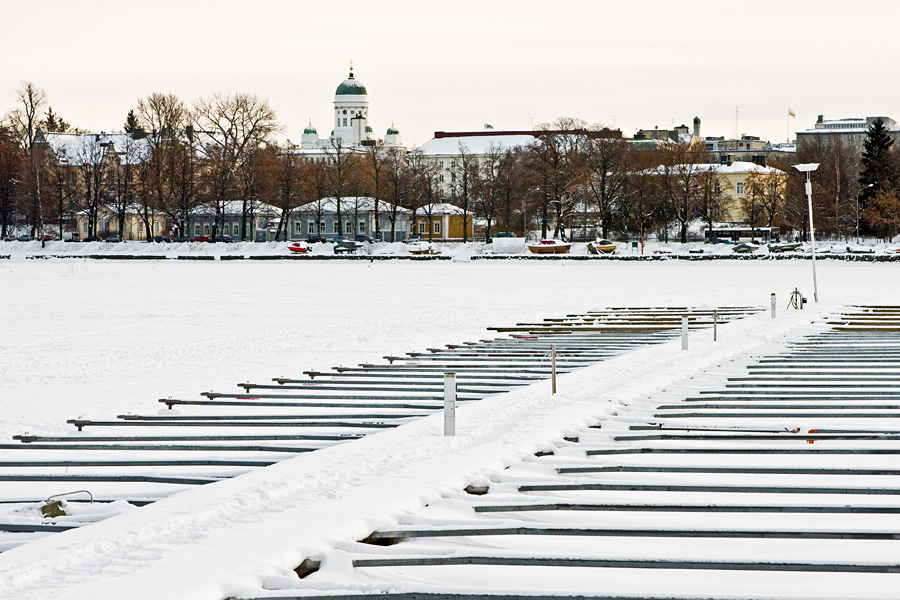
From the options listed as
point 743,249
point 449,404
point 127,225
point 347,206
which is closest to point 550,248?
point 743,249

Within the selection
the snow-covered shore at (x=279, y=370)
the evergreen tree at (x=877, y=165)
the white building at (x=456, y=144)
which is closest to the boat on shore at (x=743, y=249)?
the evergreen tree at (x=877, y=165)

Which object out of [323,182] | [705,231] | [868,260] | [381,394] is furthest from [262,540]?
[323,182]

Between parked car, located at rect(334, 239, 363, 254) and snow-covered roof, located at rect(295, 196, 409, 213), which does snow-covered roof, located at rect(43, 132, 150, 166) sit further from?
parked car, located at rect(334, 239, 363, 254)

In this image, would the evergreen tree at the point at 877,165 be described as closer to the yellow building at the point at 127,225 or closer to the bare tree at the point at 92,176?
the yellow building at the point at 127,225

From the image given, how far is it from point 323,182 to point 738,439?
112 m

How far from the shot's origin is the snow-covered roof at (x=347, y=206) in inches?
4547

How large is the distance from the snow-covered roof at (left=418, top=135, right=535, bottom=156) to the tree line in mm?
52089

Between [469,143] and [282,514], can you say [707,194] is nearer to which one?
[469,143]

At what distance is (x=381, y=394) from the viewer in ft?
49.6

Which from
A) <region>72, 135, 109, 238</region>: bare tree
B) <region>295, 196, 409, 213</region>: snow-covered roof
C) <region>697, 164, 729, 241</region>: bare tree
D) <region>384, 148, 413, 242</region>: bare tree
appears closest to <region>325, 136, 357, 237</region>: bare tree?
<region>295, 196, 409, 213</region>: snow-covered roof

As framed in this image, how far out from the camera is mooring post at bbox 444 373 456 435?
431 inches

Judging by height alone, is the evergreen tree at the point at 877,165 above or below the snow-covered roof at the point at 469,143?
below

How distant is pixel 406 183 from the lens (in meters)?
115

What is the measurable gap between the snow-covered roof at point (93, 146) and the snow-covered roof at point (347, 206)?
17403 mm
